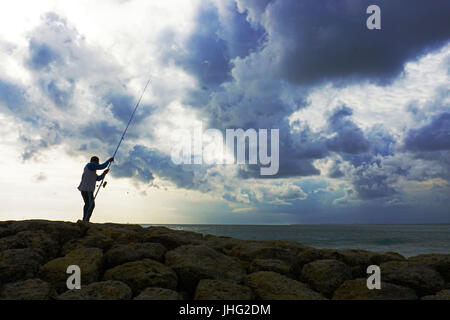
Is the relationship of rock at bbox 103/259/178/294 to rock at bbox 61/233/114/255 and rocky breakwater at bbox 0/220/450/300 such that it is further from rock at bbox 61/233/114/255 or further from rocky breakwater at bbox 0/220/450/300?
rock at bbox 61/233/114/255

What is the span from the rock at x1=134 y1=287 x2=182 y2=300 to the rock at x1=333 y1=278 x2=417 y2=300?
7.04ft

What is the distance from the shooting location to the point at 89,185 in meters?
8.78

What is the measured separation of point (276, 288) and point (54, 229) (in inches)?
169

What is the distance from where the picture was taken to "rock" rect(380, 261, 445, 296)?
15.6 feet

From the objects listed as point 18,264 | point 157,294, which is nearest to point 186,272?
point 157,294

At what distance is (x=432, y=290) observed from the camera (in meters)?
4.74

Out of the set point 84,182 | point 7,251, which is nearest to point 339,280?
point 7,251

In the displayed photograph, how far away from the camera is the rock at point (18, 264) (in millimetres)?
4688

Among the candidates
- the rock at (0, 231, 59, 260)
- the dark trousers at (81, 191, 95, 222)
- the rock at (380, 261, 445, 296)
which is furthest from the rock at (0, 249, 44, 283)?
the rock at (380, 261, 445, 296)

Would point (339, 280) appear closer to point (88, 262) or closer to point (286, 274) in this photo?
point (286, 274)

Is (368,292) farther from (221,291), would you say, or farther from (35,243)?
(35,243)

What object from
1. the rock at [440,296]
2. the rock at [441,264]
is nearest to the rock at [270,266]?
the rock at [440,296]

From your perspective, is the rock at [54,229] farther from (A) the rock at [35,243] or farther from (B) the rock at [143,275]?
(B) the rock at [143,275]
